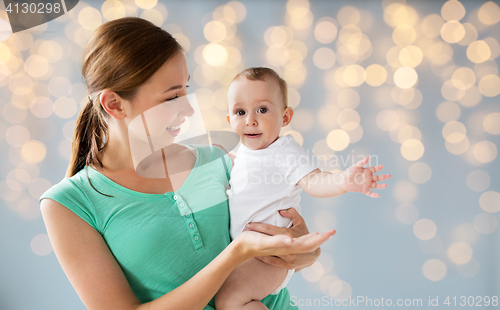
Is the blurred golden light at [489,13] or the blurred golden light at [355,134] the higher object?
the blurred golden light at [489,13]

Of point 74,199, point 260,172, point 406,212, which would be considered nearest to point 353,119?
point 406,212

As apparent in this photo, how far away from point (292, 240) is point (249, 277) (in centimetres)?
24

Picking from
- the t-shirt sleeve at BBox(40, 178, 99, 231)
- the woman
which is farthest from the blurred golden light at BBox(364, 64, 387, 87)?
the t-shirt sleeve at BBox(40, 178, 99, 231)

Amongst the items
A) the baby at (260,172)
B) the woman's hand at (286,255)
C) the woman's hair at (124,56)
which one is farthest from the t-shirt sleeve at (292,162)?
the woman's hair at (124,56)

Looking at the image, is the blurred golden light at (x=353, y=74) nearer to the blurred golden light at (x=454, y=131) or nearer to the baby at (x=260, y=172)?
the blurred golden light at (x=454, y=131)

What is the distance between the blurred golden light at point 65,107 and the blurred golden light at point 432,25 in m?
1.68

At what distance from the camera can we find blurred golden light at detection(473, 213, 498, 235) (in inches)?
62.0

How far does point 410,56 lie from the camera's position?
154cm

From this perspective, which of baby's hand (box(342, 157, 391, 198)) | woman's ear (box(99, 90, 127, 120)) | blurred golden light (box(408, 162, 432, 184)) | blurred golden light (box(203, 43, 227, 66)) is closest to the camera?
baby's hand (box(342, 157, 391, 198))

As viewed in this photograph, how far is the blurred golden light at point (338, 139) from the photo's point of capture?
1542 mm

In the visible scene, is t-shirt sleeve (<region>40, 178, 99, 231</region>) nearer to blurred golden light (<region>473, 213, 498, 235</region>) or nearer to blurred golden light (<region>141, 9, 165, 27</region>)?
blurred golden light (<region>141, 9, 165, 27</region>)

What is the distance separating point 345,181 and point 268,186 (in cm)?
22

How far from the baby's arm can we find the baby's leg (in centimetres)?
23

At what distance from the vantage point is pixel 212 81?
1394 mm
